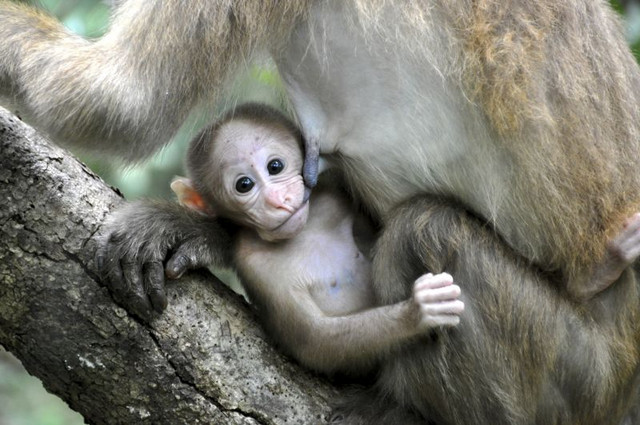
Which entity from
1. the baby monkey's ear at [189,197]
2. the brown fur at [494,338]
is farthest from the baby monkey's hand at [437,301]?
the baby monkey's ear at [189,197]

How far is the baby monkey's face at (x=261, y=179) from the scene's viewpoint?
11.0 feet

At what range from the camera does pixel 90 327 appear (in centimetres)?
292

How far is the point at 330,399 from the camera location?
10.9 feet

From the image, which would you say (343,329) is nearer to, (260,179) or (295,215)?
(295,215)

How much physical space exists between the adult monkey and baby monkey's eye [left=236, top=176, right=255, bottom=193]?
235 mm

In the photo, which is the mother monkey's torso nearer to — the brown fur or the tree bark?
the brown fur

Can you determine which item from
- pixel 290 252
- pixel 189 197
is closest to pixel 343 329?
pixel 290 252

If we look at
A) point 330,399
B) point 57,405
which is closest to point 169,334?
point 330,399

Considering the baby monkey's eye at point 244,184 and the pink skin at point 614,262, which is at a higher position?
the baby monkey's eye at point 244,184

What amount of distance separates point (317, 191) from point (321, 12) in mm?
725

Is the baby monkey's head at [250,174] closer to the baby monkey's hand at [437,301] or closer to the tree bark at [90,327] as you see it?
the tree bark at [90,327]

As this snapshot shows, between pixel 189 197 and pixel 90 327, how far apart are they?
0.78 m

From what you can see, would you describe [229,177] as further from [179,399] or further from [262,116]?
[179,399]

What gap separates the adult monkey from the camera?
10.5 feet
